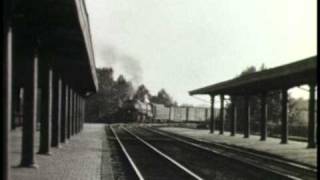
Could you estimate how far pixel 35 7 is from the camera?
47.1ft

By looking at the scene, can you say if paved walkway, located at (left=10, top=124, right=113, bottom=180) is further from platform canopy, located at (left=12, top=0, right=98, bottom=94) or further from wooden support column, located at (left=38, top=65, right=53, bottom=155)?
platform canopy, located at (left=12, top=0, right=98, bottom=94)

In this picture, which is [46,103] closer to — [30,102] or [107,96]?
[30,102]

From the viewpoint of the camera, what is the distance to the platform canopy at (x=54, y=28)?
13.9 metres

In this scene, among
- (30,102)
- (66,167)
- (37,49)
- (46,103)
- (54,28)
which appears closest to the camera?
(54,28)

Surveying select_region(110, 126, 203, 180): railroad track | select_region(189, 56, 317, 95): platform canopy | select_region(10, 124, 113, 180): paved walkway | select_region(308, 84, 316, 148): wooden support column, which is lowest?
select_region(110, 126, 203, 180): railroad track

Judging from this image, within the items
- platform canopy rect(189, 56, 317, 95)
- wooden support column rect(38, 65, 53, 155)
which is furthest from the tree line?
wooden support column rect(38, 65, 53, 155)

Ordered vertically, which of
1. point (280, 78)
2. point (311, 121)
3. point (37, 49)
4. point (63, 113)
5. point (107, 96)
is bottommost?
point (311, 121)

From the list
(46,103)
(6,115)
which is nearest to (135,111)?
(46,103)

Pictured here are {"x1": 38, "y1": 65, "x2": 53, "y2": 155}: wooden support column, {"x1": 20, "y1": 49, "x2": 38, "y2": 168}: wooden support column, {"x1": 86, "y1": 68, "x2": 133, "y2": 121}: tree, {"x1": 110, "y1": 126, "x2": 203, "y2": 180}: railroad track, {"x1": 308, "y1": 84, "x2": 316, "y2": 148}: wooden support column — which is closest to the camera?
{"x1": 20, "y1": 49, "x2": 38, "y2": 168}: wooden support column

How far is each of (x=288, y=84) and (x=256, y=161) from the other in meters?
13.6

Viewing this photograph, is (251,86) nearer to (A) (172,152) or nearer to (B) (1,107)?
(A) (172,152)

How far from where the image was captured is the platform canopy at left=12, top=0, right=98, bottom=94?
45.5ft

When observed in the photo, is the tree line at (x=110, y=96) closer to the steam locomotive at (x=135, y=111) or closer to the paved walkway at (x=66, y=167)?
the steam locomotive at (x=135, y=111)

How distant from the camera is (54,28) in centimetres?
A: 1670
